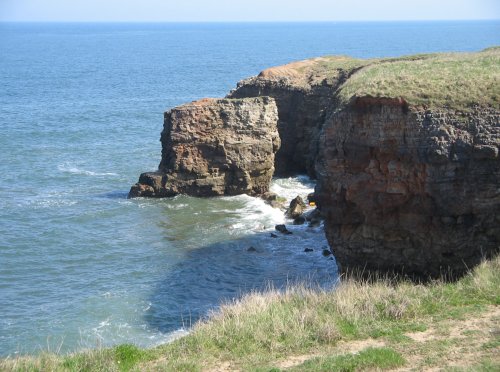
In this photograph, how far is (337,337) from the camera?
16.3m

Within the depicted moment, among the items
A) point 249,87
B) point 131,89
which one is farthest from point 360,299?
point 131,89

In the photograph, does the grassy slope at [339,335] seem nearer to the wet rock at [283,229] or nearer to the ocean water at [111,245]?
the ocean water at [111,245]

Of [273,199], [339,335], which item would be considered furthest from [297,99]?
[339,335]

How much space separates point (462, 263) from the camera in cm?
2394

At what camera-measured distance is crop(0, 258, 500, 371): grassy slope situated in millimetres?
14999

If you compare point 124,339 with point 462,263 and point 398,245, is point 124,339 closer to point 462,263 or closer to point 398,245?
point 398,245

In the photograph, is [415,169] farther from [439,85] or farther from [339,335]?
[339,335]

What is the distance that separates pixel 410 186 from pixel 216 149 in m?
21.7

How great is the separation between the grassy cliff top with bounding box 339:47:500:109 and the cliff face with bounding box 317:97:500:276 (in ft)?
1.45

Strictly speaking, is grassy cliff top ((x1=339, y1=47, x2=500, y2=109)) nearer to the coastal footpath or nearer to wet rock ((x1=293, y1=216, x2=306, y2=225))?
the coastal footpath

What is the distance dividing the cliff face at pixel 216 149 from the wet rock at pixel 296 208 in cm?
488

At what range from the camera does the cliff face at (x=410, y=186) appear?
23.2 metres

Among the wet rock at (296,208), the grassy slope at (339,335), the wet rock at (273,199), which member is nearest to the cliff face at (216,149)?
the wet rock at (273,199)

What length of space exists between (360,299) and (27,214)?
1075 inches
